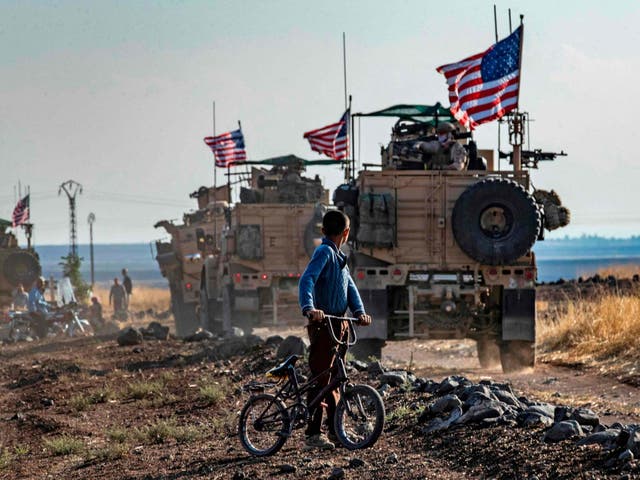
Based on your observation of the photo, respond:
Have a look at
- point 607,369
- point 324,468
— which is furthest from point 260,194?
point 324,468

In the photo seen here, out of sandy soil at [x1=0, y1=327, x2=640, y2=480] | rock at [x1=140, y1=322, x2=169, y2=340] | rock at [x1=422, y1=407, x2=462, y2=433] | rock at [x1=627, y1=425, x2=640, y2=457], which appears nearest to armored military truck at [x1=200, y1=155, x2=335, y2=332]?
rock at [x1=140, y1=322, x2=169, y2=340]

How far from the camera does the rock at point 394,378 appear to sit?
12.2 meters

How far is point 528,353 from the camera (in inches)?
662

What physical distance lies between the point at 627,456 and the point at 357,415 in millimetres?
2061

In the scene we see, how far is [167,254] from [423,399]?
23288 mm

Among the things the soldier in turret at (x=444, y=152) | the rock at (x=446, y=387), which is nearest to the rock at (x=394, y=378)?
the rock at (x=446, y=387)

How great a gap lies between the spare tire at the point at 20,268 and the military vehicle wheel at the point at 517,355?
72.6 feet

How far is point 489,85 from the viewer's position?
59.3ft

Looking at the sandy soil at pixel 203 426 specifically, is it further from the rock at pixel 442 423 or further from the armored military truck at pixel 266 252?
the armored military truck at pixel 266 252

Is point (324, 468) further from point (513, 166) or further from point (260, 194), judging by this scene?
point (260, 194)

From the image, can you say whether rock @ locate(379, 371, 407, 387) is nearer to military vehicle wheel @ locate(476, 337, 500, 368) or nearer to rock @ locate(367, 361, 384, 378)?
rock @ locate(367, 361, 384, 378)

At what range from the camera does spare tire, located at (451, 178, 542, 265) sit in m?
15.7

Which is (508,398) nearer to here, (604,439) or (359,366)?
(604,439)

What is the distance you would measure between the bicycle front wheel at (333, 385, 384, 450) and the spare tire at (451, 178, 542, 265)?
7472mm
